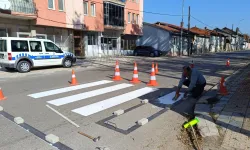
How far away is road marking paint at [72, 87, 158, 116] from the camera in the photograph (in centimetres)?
540

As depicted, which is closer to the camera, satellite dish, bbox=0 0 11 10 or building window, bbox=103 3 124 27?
satellite dish, bbox=0 0 11 10

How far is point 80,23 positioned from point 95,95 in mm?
17637

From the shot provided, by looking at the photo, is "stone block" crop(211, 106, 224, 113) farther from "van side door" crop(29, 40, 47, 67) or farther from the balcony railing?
the balcony railing

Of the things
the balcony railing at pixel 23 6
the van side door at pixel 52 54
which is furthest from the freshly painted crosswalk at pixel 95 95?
the balcony railing at pixel 23 6

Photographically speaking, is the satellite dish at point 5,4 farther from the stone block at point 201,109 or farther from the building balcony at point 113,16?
the stone block at point 201,109

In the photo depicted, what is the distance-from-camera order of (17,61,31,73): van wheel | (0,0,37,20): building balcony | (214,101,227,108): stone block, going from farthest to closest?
(0,0,37,20): building balcony
(17,61,31,73): van wheel
(214,101,227,108): stone block

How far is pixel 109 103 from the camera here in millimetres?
6102

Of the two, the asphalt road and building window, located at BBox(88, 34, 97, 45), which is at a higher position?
building window, located at BBox(88, 34, 97, 45)

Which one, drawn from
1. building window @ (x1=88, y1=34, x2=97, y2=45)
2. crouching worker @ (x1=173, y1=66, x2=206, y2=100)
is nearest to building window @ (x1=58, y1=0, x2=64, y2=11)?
building window @ (x1=88, y1=34, x2=97, y2=45)

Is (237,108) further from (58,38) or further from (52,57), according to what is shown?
(58,38)

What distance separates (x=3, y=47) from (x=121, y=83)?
24.8ft

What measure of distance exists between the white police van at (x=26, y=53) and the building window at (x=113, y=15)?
1401 centimetres

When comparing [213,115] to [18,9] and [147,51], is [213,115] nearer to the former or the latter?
[18,9]

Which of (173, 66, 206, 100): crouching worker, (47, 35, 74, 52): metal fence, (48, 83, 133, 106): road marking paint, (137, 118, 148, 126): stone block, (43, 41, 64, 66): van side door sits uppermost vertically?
(47, 35, 74, 52): metal fence
